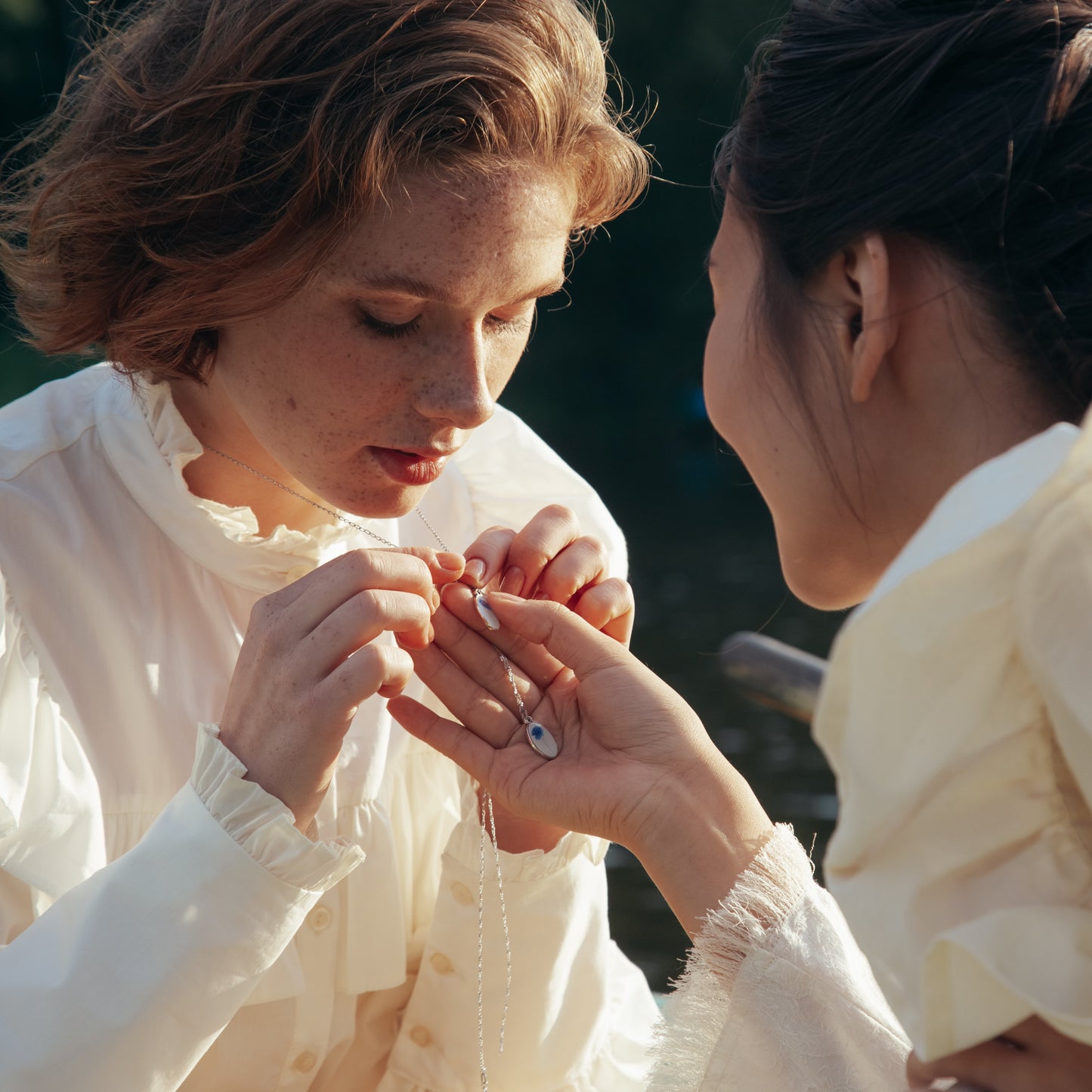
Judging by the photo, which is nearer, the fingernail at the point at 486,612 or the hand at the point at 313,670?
the hand at the point at 313,670

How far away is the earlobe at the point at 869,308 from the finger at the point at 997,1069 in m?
0.65

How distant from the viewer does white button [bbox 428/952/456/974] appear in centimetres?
210

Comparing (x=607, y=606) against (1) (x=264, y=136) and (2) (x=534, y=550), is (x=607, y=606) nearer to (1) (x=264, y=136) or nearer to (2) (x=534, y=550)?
(2) (x=534, y=550)

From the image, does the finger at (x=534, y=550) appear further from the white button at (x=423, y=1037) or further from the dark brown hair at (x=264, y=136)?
the white button at (x=423, y=1037)

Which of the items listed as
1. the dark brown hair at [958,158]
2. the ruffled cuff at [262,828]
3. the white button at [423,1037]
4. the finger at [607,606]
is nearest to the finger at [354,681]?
the ruffled cuff at [262,828]

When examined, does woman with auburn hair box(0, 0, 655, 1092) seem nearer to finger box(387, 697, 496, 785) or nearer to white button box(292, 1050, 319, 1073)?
white button box(292, 1050, 319, 1073)

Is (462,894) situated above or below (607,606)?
below

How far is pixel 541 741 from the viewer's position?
1910 millimetres

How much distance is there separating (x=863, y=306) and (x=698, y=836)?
0.75 m

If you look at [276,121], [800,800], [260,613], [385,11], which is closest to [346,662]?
[260,613]

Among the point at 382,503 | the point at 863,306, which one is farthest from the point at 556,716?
the point at 863,306

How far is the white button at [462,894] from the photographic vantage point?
2.08 meters

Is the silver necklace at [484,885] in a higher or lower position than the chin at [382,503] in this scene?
lower

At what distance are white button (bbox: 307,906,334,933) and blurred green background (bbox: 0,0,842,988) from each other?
4.69 metres
